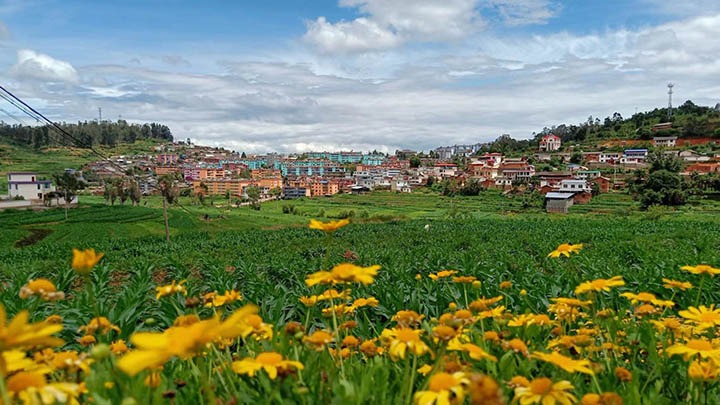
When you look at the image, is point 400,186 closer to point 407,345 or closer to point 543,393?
point 407,345

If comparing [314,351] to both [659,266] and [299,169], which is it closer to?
[659,266]

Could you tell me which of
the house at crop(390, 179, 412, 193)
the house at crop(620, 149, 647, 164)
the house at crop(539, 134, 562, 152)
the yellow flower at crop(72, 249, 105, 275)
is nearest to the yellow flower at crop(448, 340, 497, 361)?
the yellow flower at crop(72, 249, 105, 275)

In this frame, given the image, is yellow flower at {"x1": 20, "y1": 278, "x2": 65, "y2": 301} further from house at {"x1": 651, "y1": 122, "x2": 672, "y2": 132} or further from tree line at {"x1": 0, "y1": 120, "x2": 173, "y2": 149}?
house at {"x1": 651, "y1": 122, "x2": 672, "y2": 132}

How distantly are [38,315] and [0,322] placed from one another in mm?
3990

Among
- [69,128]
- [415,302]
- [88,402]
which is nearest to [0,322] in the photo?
[88,402]

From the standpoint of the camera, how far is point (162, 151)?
404 ft

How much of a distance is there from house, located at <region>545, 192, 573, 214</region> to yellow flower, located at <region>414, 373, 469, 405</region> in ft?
155

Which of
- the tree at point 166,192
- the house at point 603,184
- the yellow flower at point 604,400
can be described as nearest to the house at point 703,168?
the house at point 603,184

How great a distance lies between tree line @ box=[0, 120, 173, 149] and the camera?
92.0 metres

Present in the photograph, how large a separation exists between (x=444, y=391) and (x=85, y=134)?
120060mm

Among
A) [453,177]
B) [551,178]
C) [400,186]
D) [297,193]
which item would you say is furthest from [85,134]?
[551,178]

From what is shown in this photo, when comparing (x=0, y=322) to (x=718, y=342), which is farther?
(x=718, y=342)

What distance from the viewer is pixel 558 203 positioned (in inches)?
1807

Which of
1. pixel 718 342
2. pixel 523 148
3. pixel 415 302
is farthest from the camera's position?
pixel 523 148
